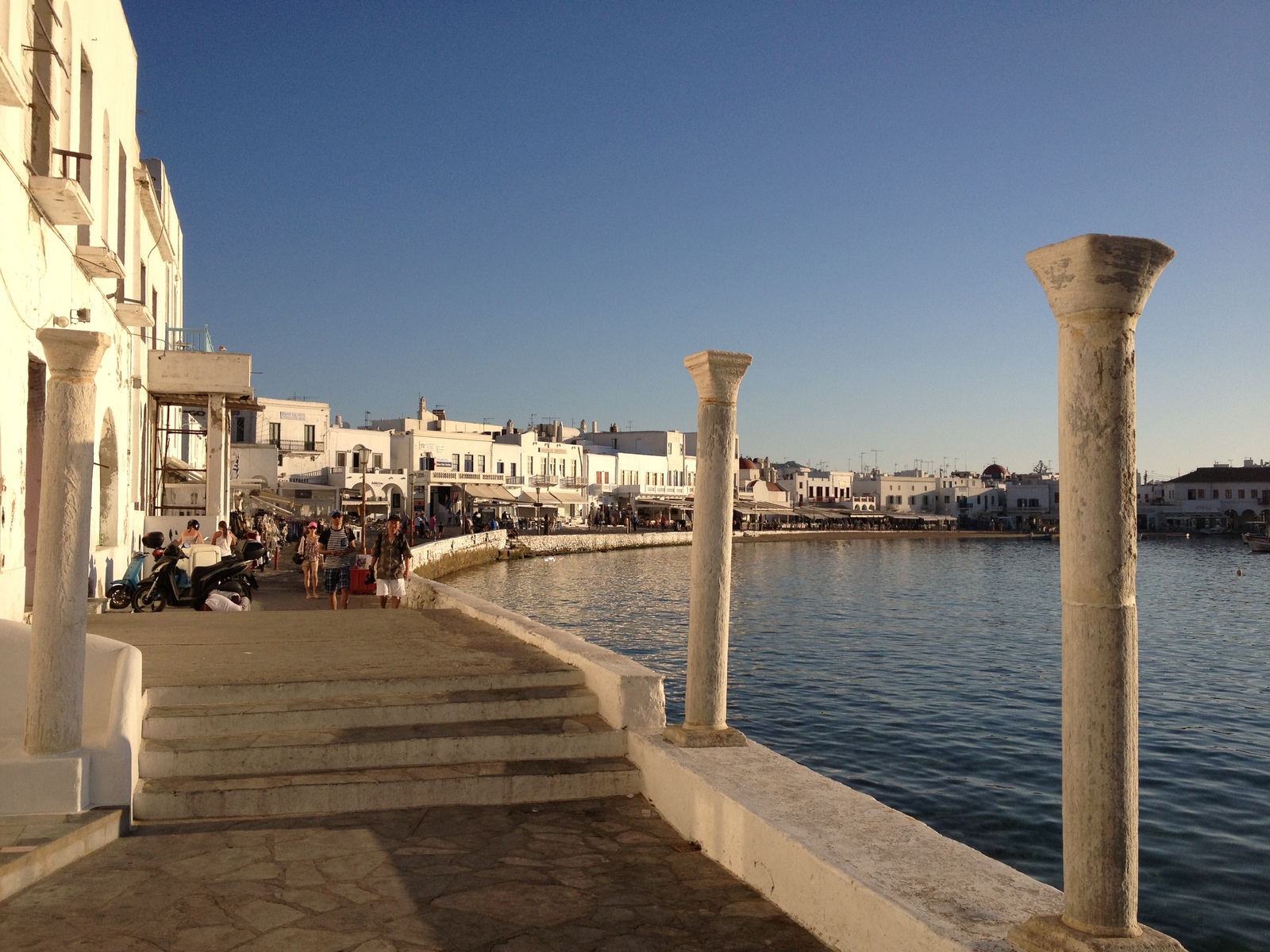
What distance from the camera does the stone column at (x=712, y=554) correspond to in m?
5.70

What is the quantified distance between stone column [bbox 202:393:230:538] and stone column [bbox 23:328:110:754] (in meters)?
12.3

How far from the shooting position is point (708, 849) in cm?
477

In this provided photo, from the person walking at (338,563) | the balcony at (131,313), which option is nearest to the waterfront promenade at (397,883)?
the person walking at (338,563)

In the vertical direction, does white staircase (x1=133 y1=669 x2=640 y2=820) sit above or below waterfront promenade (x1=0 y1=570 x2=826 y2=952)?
above

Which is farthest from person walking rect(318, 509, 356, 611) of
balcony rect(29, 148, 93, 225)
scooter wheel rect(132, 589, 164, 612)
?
balcony rect(29, 148, 93, 225)

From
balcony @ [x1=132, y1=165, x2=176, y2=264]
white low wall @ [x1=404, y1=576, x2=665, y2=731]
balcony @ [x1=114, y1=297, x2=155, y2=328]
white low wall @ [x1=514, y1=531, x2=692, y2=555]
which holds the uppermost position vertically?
balcony @ [x1=132, y1=165, x2=176, y2=264]

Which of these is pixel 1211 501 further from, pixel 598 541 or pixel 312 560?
pixel 312 560

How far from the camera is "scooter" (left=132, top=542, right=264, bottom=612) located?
41.3 feet

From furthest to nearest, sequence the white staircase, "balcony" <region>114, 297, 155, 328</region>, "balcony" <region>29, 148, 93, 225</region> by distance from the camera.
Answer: "balcony" <region>114, 297, 155, 328</region> → "balcony" <region>29, 148, 93, 225</region> → the white staircase

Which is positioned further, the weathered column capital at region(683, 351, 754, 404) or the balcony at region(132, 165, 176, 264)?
the balcony at region(132, 165, 176, 264)

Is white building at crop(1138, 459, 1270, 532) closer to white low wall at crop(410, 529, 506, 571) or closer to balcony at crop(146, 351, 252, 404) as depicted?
white low wall at crop(410, 529, 506, 571)

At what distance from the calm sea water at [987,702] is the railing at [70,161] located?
858 centimetres

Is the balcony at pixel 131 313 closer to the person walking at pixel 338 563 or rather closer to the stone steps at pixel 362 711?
the person walking at pixel 338 563

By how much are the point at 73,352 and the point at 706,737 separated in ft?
12.6
